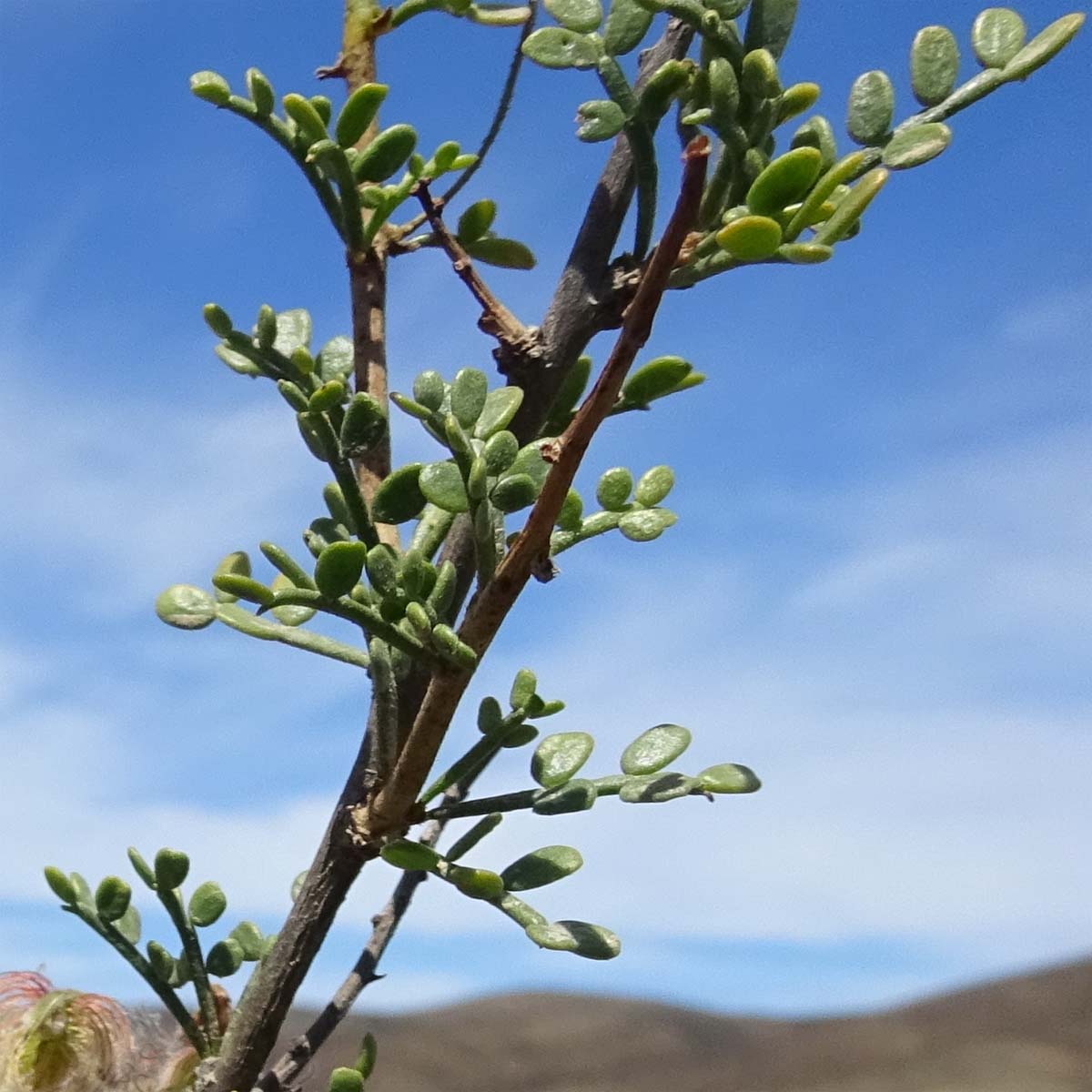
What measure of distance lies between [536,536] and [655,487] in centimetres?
11

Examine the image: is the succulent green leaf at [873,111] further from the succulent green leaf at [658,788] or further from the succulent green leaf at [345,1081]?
the succulent green leaf at [345,1081]

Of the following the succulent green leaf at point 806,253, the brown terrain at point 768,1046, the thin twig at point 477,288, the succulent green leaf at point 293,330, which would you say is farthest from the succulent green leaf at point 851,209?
the brown terrain at point 768,1046

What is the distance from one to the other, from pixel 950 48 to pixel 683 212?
19cm

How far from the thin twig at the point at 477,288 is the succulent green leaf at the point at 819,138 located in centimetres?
11

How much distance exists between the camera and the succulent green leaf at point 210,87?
40 cm

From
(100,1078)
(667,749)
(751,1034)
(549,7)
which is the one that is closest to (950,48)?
(549,7)

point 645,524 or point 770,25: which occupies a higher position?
point 770,25

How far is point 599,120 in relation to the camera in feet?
1.15

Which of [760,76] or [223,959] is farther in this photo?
[223,959]

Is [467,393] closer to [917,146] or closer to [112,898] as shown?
[917,146]

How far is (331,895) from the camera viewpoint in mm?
405

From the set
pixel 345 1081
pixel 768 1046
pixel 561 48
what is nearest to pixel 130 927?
pixel 345 1081

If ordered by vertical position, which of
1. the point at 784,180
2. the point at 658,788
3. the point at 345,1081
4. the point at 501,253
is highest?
the point at 501,253

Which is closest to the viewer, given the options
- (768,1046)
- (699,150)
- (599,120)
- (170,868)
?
(699,150)
